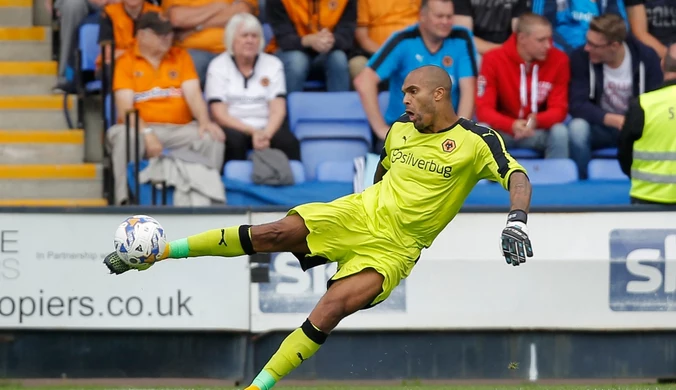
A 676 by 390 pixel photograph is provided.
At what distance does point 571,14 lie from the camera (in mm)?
12680

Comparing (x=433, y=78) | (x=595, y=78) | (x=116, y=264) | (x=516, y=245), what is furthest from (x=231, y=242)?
(x=595, y=78)

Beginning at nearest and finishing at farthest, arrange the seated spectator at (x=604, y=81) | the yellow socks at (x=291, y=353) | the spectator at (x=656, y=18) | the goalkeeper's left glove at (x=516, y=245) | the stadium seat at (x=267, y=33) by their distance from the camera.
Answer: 1. the goalkeeper's left glove at (x=516, y=245)
2. the yellow socks at (x=291, y=353)
3. the seated spectator at (x=604, y=81)
4. the stadium seat at (x=267, y=33)
5. the spectator at (x=656, y=18)

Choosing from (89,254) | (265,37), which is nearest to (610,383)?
(89,254)

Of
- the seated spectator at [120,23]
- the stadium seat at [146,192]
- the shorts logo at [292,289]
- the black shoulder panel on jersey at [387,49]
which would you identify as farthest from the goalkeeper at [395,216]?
A: the seated spectator at [120,23]

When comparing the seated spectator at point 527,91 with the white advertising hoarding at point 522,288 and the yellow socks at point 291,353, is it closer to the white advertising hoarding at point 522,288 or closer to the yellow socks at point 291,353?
the white advertising hoarding at point 522,288

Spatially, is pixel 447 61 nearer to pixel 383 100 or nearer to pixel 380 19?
pixel 383 100

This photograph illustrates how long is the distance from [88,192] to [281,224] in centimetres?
461

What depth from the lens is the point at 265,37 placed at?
12.5 metres

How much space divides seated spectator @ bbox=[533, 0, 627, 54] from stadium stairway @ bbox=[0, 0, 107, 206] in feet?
15.1

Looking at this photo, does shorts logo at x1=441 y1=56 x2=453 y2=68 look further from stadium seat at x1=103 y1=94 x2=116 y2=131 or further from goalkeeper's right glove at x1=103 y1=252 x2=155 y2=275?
goalkeeper's right glove at x1=103 y1=252 x2=155 y2=275

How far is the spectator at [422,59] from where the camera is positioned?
11.7 metres

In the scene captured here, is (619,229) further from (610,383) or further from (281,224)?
(281,224)

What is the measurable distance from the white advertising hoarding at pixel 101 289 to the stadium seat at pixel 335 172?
1964 mm

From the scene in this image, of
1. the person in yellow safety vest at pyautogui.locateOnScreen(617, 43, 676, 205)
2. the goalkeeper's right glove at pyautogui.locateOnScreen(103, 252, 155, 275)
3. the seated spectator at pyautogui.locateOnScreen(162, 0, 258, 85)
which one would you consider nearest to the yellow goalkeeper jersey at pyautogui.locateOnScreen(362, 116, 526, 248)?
the goalkeeper's right glove at pyautogui.locateOnScreen(103, 252, 155, 275)
